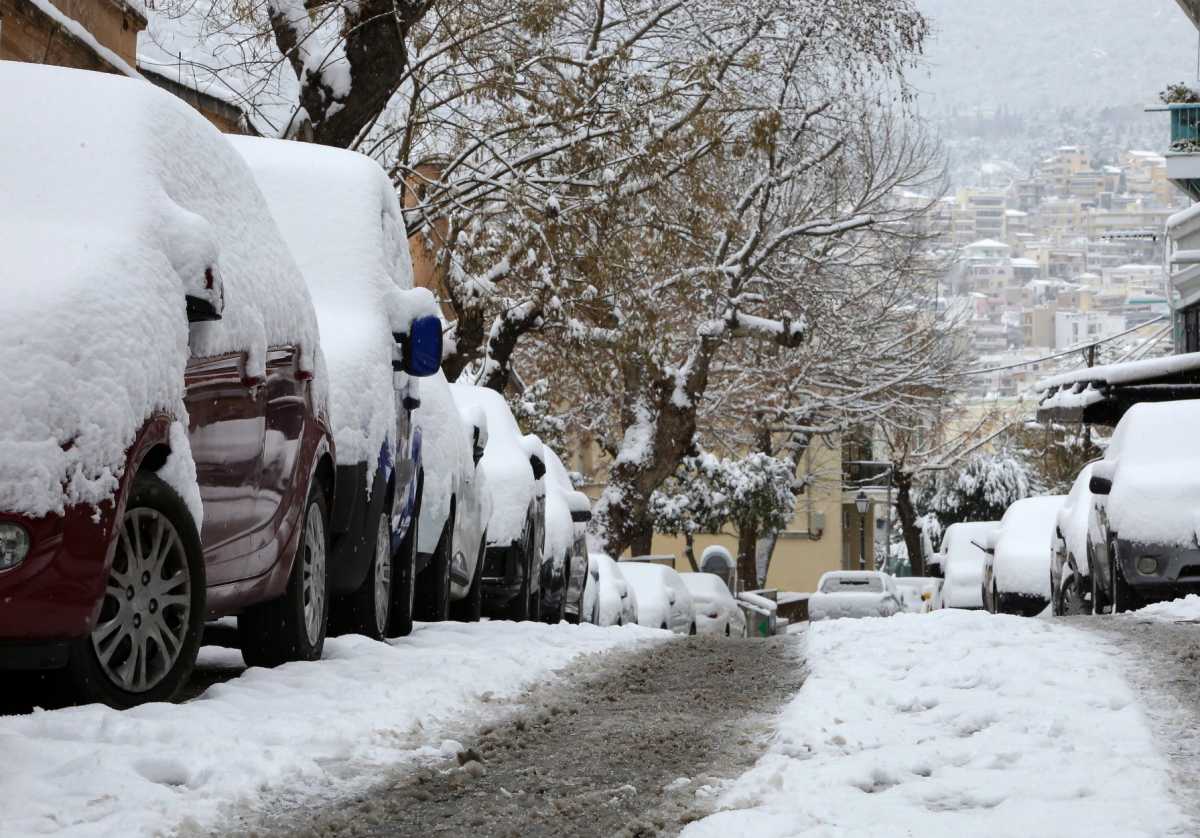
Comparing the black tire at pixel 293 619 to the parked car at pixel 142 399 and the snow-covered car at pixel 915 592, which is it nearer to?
the parked car at pixel 142 399

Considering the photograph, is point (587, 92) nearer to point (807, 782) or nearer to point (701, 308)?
point (701, 308)

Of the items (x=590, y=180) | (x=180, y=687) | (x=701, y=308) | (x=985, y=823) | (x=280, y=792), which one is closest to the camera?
(x=985, y=823)

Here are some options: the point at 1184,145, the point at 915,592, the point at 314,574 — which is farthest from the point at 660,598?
the point at 915,592

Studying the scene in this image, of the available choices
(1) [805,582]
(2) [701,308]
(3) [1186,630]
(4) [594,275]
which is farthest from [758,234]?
(1) [805,582]

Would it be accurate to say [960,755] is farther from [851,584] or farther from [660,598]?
[851,584]

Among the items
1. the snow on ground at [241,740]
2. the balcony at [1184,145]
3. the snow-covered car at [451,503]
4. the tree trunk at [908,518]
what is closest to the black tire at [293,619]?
the snow on ground at [241,740]

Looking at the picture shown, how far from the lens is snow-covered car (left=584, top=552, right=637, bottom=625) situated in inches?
722

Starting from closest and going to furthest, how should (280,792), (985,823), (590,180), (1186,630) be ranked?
(985,823)
(280,792)
(1186,630)
(590,180)

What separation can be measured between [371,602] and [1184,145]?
3056 centimetres

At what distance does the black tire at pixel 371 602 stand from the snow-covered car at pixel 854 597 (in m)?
24.0

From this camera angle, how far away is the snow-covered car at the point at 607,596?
18344 mm

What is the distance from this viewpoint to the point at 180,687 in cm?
557

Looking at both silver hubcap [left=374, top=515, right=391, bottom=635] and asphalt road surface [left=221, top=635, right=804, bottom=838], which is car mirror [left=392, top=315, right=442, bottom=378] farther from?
asphalt road surface [left=221, top=635, right=804, bottom=838]

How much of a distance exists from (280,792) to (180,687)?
1.01 meters
